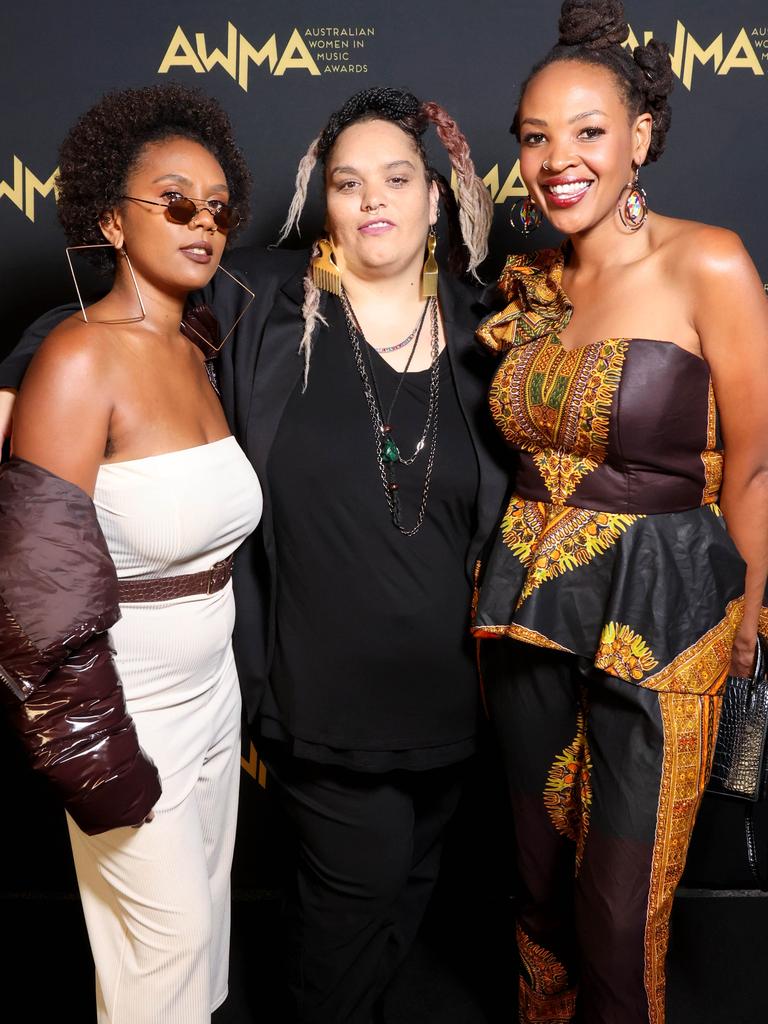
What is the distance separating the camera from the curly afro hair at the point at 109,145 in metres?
1.63

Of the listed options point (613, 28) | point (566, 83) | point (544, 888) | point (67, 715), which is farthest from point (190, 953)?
point (613, 28)

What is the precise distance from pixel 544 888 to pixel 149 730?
87 centimetres

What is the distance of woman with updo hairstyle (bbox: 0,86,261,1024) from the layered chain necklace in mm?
258

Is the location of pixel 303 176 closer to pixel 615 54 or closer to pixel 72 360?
pixel 615 54

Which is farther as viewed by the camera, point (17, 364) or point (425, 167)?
point (425, 167)

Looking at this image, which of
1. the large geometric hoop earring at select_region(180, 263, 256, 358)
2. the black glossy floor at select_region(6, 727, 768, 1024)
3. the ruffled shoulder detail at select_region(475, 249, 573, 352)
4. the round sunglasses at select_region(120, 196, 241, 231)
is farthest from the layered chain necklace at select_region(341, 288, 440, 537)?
the black glossy floor at select_region(6, 727, 768, 1024)

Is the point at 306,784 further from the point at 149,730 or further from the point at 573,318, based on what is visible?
the point at 573,318

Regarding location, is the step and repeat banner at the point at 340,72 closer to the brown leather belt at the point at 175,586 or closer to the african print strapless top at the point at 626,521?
the african print strapless top at the point at 626,521

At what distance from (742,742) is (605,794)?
32cm

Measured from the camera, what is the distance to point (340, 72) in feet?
7.95

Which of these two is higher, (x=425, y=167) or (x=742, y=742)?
(x=425, y=167)

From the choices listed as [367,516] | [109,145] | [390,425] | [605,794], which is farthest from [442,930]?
[109,145]

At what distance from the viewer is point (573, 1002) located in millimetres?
2037

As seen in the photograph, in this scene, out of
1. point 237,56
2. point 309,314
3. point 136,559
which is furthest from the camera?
point 237,56
